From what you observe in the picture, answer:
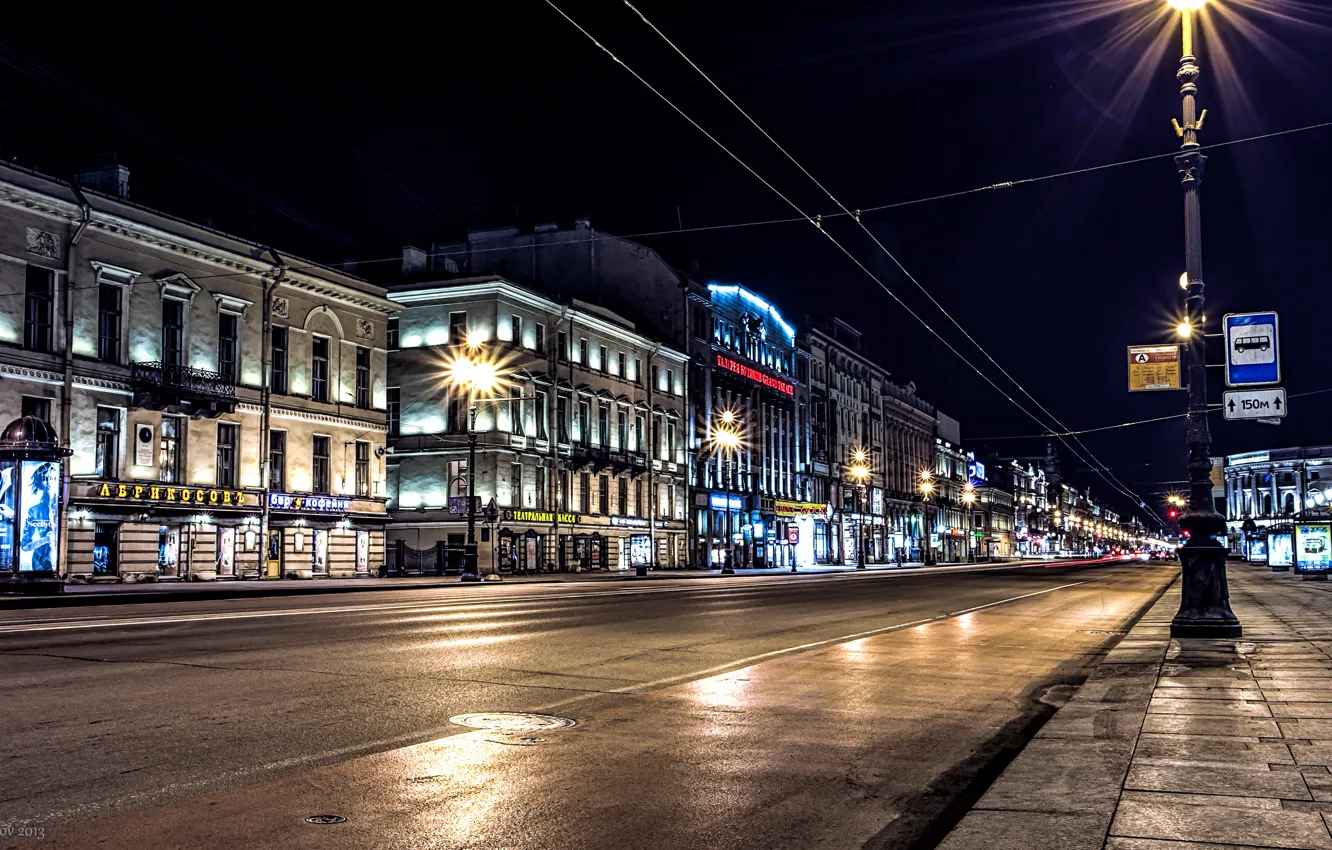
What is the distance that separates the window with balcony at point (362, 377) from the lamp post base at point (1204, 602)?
41.4 meters

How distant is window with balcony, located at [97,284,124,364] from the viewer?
3959cm

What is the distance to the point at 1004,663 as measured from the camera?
14.6 metres

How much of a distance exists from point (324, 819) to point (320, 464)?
45447mm

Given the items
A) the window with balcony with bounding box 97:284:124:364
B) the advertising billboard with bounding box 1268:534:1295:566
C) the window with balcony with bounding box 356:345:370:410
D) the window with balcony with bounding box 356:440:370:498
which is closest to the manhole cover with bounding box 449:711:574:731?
the window with balcony with bounding box 97:284:124:364

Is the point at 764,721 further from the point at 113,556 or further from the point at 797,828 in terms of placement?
the point at 113,556

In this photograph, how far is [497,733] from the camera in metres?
8.27

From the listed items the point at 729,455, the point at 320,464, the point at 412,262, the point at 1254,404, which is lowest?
the point at 1254,404

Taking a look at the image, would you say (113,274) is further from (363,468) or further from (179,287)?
(363,468)

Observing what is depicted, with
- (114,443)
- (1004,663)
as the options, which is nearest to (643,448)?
(114,443)

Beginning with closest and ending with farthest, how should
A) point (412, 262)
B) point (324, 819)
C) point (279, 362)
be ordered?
1. point (324, 819)
2. point (279, 362)
3. point (412, 262)

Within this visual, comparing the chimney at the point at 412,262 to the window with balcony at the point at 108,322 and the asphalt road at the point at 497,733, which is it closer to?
the window with balcony at the point at 108,322

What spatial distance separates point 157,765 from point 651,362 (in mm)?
65872

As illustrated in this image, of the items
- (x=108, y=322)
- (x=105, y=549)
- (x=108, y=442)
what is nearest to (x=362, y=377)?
(x=108, y=322)

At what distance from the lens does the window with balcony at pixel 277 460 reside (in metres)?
46.5
